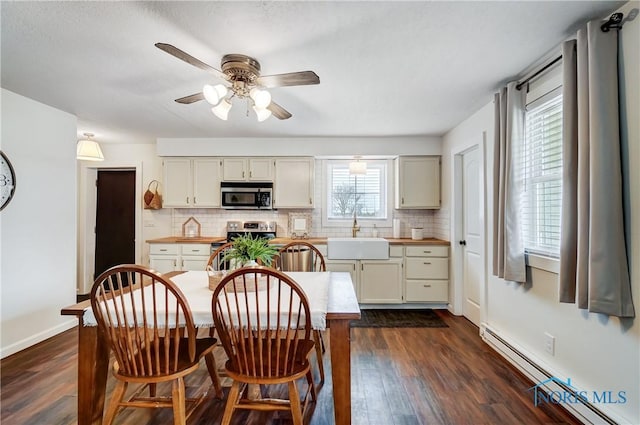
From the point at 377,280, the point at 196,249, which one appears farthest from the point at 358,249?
the point at 196,249

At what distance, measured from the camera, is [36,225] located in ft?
9.84

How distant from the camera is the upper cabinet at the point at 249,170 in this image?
438cm

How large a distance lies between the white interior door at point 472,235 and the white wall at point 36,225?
4369 millimetres

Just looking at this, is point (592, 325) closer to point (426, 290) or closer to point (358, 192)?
point (426, 290)

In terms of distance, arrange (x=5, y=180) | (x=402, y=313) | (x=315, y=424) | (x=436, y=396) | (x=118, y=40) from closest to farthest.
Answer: (x=315, y=424) < (x=118, y=40) < (x=436, y=396) < (x=5, y=180) < (x=402, y=313)

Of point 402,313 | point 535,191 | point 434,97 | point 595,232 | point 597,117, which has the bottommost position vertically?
point 402,313

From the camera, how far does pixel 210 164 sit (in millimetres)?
4414

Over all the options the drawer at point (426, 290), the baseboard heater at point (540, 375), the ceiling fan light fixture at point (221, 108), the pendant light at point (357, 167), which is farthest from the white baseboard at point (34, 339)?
the baseboard heater at point (540, 375)

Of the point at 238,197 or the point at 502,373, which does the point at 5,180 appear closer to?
the point at 238,197

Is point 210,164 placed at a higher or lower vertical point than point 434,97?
lower

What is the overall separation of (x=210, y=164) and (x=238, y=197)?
63 cm

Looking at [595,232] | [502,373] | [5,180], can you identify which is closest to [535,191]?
[595,232]

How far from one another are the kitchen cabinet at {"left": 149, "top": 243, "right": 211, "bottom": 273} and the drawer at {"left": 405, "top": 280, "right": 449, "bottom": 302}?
2.72m

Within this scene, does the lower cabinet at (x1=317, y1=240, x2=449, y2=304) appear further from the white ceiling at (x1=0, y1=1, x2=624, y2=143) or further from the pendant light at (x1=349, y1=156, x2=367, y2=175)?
the white ceiling at (x1=0, y1=1, x2=624, y2=143)
